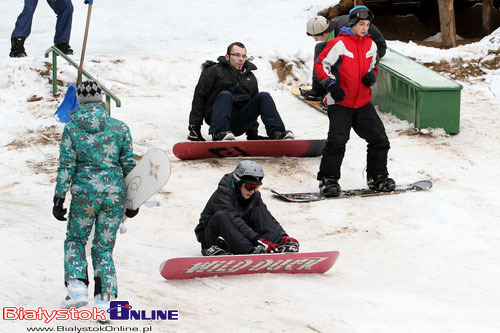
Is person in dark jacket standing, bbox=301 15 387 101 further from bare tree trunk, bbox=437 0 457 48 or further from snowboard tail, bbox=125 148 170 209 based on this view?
bare tree trunk, bbox=437 0 457 48

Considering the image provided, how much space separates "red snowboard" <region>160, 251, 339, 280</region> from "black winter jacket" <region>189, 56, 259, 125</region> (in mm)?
4027

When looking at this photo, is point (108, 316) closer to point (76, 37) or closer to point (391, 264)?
point (391, 264)

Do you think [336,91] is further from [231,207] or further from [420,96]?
[420,96]

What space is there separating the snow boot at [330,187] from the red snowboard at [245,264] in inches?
88.0

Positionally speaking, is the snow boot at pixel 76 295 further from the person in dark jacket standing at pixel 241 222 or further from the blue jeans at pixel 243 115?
the blue jeans at pixel 243 115

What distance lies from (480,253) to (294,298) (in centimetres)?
229

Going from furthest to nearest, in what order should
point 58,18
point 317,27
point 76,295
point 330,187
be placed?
point 58,18, point 317,27, point 330,187, point 76,295

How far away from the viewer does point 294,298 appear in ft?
17.5

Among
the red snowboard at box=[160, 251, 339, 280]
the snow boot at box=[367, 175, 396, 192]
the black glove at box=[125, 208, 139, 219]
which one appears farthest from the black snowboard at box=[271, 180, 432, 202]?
the black glove at box=[125, 208, 139, 219]

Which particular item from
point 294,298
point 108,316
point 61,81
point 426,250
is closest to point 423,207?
point 426,250

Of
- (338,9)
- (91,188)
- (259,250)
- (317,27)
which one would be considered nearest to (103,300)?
(91,188)

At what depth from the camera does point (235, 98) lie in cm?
959

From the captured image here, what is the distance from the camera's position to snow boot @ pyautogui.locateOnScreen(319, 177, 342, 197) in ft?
26.9

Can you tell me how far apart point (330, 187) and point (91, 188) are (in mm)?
3993
